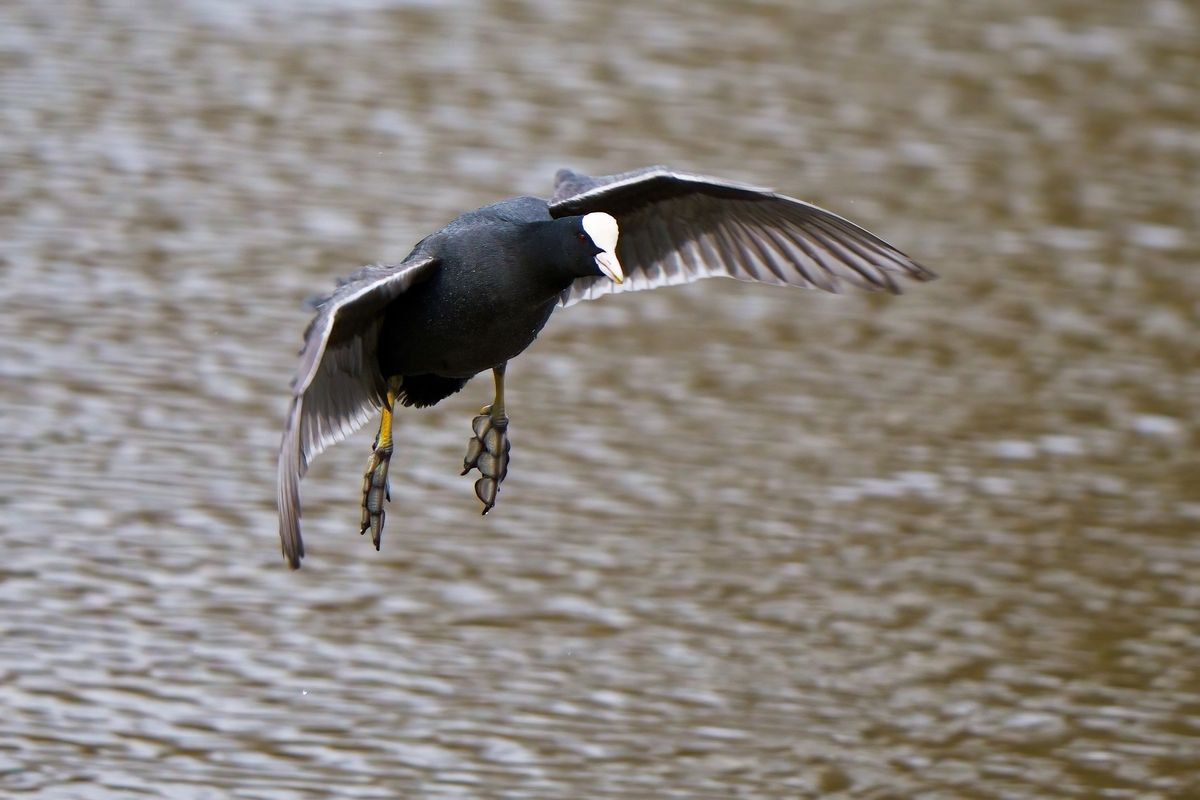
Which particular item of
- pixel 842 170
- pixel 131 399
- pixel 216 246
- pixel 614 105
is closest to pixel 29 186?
pixel 216 246

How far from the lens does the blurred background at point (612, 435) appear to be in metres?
10.7

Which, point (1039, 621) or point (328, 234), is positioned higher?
point (328, 234)

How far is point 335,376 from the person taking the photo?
27.4 feet

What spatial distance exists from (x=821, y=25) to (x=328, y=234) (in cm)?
644

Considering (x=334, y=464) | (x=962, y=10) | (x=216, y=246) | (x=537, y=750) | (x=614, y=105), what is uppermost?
(x=962, y=10)

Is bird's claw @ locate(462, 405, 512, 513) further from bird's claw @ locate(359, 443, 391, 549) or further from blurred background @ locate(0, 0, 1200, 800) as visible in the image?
blurred background @ locate(0, 0, 1200, 800)

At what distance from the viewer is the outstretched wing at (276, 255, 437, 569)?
24.3 ft

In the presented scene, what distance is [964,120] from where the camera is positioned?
18.6m

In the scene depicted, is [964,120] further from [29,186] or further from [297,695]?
[297,695]

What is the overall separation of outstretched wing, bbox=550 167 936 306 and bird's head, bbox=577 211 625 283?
0.56m

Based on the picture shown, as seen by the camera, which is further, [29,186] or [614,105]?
[614,105]

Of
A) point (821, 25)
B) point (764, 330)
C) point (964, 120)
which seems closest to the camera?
point (764, 330)

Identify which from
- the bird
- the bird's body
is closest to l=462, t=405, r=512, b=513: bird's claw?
the bird

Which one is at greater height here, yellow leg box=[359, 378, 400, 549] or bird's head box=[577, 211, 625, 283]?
bird's head box=[577, 211, 625, 283]
